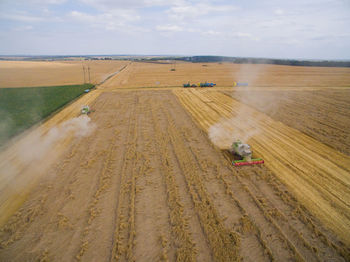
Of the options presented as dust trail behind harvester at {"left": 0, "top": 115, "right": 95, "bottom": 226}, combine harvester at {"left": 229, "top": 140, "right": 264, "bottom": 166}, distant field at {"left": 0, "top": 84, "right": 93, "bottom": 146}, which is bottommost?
dust trail behind harvester at {"left": 0, "top": 115, "right": 95, "bottom": 226}

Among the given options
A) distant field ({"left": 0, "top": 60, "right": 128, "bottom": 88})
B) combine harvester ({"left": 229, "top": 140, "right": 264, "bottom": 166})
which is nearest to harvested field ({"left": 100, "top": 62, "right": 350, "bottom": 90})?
distant field ({"left": 0, "top": 60, "right": 128, "bottom": 88})

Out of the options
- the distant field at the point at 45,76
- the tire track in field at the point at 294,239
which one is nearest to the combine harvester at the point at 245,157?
the tire track in field at the point at 294,239

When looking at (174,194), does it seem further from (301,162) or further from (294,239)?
(301,162)

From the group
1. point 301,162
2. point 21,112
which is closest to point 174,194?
point 301,162

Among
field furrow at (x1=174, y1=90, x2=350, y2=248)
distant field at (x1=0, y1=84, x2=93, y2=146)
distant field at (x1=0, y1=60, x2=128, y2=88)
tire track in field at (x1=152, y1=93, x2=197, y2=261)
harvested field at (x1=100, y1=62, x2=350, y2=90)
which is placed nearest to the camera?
tire track in field at (x1=152, y1=93, x2=197, y2=261)

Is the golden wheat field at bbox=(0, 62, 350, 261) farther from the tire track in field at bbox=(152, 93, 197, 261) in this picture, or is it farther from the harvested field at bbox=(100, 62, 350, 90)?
the harvested field at bbox=(100, 62, 350, 90)

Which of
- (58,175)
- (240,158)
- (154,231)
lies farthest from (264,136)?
(58,175)

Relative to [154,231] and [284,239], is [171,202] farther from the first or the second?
[284,239]
